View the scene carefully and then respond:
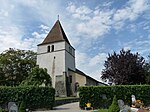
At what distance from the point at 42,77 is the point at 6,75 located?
52.1ft

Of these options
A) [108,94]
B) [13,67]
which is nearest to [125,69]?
[108,94]

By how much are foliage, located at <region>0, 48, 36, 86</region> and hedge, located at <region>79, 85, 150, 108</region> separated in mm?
29433

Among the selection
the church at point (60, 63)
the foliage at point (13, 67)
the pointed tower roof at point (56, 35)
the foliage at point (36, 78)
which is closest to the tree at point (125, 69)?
the foliage at point (36, 78)

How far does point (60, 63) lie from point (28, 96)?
24816 mm

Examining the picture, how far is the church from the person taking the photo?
1758 inches

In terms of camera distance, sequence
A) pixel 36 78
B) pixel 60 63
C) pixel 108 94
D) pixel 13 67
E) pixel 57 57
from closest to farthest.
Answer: pixel 108 94
pixel 36 78
pixel 60 63
pixel 57 57
pixel 13 67

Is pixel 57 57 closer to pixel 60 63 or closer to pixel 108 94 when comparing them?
pixel 60 63

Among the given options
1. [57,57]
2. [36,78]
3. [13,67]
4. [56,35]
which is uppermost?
[56,35]

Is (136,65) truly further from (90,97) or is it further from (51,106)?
(51,106)

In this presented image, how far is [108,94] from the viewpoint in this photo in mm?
22641

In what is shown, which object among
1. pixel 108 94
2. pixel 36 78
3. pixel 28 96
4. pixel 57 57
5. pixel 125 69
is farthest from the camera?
pixel 57 57

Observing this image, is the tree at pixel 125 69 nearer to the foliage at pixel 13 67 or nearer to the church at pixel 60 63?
the church at pixel 60 63

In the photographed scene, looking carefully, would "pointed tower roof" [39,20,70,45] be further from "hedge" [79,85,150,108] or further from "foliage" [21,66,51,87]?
"hedge" [79,85,150,108]

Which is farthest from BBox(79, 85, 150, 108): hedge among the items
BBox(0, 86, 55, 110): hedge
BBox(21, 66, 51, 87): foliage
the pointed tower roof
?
the pointed tower roof
